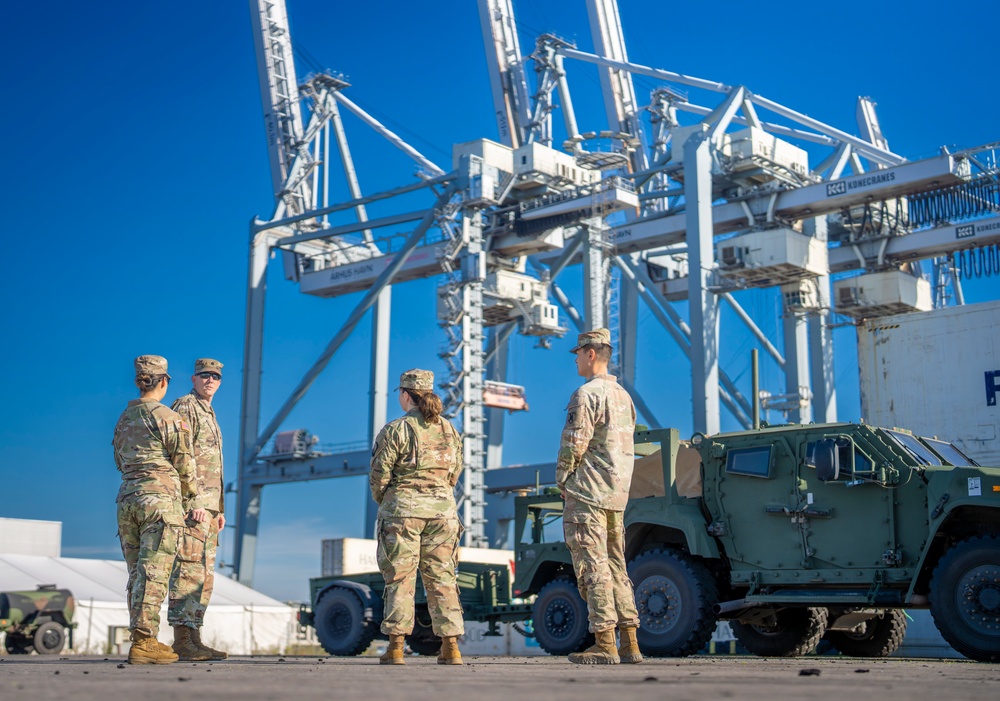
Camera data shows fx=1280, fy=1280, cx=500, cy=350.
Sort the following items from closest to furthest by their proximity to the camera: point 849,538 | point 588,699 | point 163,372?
point 588,699 → point 163,372 → point 849,538

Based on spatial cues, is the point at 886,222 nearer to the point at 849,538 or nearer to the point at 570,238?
the point at 570,238

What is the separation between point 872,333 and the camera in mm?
19781

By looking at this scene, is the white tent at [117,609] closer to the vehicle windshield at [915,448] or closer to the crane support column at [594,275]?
the vehicle windshield at [915,448]

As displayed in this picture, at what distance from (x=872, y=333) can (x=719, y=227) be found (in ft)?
71.5

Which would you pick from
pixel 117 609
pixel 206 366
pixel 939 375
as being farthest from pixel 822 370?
pixel 206 366

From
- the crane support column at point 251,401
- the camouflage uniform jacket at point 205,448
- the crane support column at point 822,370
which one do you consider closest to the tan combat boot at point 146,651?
the camouflage uniform jacket at point 205,448

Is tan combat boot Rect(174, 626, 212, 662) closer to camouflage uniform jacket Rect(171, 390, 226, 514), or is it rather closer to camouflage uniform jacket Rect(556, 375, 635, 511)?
camouflage uniform jacket Rect(171, 390, 226, 514)

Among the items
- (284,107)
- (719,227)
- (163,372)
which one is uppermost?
(284,107)

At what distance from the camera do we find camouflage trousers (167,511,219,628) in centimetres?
950

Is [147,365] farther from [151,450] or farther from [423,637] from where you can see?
[423,637]

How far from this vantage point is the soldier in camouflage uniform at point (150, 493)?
8.59 meters

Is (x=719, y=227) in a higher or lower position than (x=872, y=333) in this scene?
higher

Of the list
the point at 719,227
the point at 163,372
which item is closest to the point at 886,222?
the point at 719,227

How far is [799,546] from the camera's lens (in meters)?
11.7
